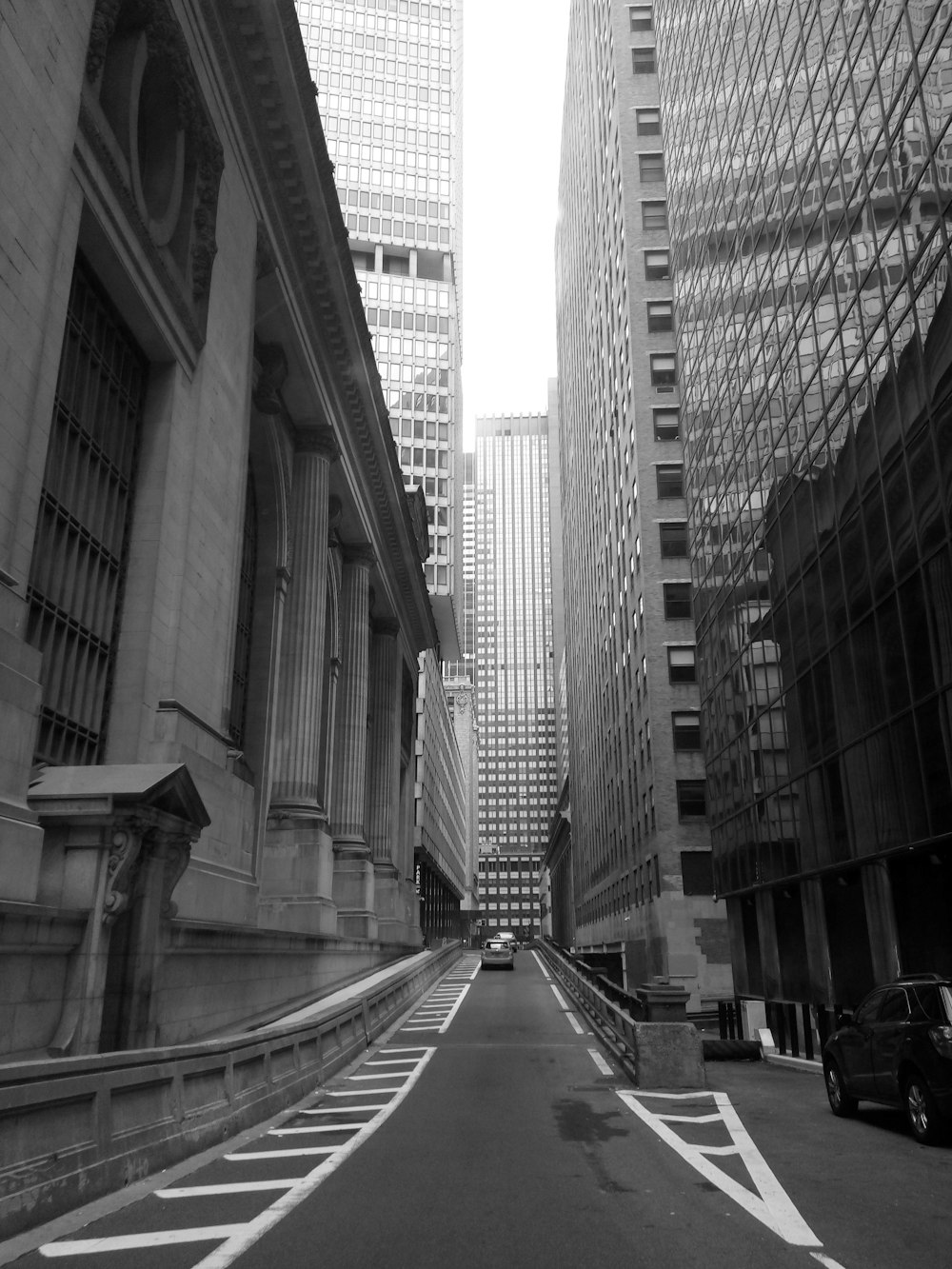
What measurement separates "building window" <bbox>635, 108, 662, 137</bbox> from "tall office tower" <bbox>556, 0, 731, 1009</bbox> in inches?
3.3

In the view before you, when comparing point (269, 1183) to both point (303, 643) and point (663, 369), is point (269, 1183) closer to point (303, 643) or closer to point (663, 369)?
point (303, 643)

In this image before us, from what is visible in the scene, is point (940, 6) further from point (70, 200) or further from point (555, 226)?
point (555, 226)

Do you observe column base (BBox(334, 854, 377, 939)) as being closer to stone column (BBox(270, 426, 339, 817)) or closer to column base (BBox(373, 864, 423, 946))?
column base (BBox(373, 864, 423, 946))

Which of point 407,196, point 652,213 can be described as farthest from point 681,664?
point 407,196

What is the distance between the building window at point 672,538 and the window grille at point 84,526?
3988cm

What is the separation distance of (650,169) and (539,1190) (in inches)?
2538

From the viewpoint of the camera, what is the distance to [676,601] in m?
54.2

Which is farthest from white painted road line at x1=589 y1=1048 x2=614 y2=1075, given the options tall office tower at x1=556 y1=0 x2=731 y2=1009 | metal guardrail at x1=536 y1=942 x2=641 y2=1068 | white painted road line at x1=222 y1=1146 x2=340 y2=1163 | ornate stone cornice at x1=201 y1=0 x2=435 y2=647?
tall office tower at x1=556 y1=0 x2=731 y2=1009

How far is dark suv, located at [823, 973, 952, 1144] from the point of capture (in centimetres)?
1023

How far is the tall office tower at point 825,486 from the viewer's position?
718 inches

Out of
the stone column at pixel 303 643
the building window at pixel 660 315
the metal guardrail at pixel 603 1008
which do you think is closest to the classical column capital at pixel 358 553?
the stone column at pixel 303 643

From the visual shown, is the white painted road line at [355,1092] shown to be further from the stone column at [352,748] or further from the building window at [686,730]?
the building window at [686,730]

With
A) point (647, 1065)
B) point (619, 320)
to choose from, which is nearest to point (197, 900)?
point (647, 1065)

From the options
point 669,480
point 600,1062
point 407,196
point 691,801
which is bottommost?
point 600,1062
